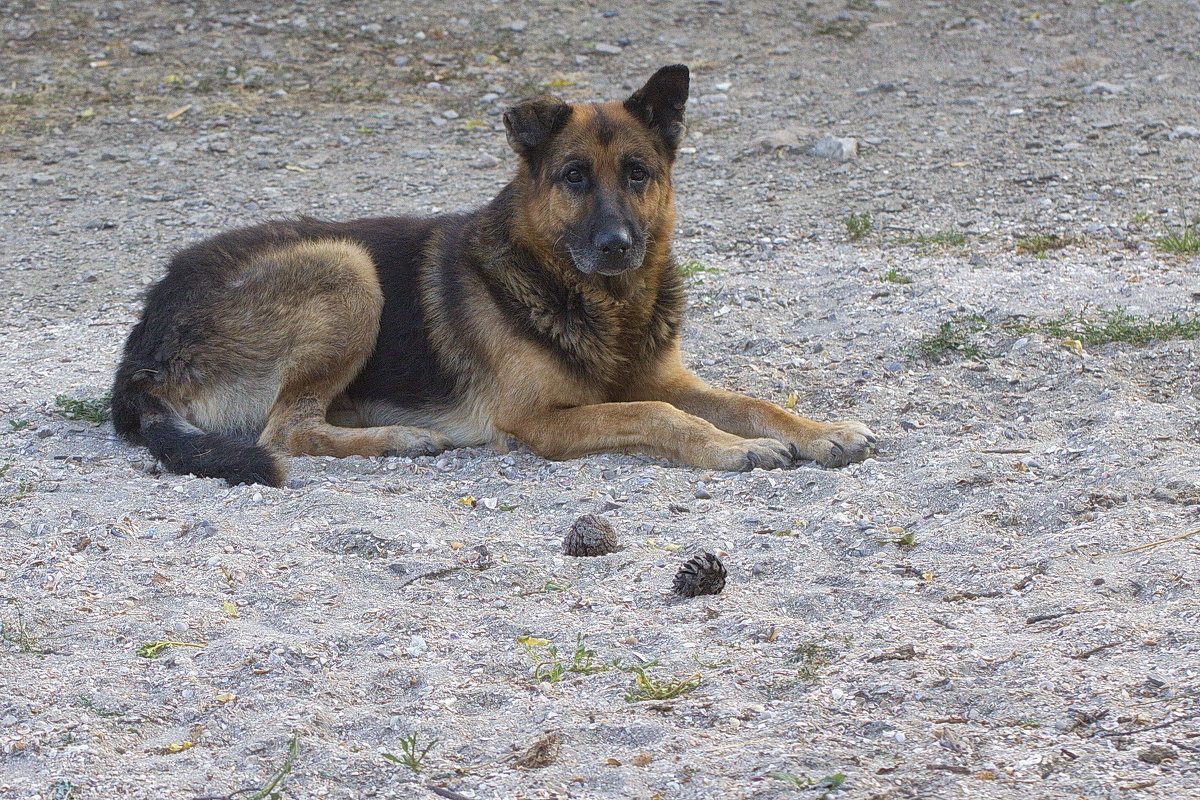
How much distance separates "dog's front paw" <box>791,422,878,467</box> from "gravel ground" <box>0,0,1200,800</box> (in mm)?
191

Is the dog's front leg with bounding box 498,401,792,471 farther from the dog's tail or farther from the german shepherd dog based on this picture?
the dog's tail

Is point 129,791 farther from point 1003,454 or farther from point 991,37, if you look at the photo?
point 991,37

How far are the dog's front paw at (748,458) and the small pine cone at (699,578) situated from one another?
1.31m

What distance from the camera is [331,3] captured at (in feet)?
41.5

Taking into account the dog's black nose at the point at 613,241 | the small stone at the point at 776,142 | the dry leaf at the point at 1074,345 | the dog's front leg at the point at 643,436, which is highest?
the dog's black nose at the point at 613,241

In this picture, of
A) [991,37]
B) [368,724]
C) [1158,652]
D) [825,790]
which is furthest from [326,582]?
[991,37]

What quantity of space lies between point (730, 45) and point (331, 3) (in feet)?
13.5

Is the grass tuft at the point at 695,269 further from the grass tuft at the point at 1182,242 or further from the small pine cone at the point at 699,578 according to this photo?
the small pine cone at the point at 699,578

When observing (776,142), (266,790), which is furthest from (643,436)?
(776,142)

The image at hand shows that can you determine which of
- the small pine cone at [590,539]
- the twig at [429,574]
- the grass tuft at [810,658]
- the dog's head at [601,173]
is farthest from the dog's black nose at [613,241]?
the grass tuft at [810,658]

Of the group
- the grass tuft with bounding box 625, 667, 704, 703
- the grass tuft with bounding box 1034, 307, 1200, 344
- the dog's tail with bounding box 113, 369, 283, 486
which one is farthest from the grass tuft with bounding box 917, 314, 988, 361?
the grass tuft with bounding box 625, 667, 704, 703

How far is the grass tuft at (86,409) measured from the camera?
5652 mm

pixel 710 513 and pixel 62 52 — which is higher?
pixel 62 52

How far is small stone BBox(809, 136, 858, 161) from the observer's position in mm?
9305
